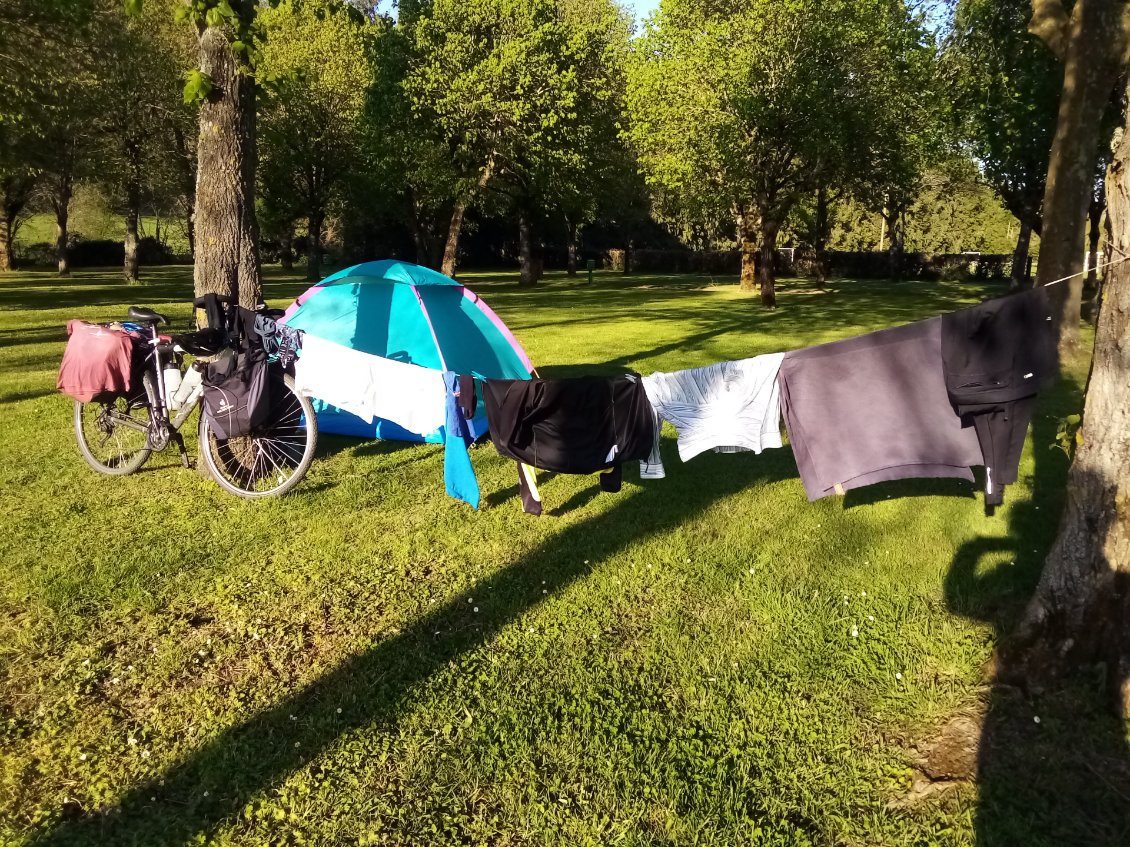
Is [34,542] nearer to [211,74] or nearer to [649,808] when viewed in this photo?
[211,74]

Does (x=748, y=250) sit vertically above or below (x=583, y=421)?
above

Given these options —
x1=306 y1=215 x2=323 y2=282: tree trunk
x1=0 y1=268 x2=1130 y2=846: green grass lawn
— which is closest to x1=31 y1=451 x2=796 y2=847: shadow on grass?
x1=0 y1=268 x2=1130 y2=846: green grass lawn

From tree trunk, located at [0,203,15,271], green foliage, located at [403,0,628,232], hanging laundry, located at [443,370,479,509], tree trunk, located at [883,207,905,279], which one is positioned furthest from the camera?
tree trunk, located at [883,207,905,279]

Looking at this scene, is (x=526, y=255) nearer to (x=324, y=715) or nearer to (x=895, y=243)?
(x=895, y=243)

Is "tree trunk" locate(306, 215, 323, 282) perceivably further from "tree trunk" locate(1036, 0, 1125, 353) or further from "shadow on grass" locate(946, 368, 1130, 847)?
"shadow on grass" locate(946, 368, 1130, 847)

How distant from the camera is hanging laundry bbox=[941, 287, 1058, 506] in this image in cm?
369

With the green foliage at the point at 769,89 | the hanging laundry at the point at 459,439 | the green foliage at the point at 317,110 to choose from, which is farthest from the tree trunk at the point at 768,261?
the hanging laundry at the point at 459,439

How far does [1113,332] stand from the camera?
10.7ft

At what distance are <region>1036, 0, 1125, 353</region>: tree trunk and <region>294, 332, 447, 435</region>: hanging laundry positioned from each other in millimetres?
7533

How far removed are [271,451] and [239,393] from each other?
0.70 m

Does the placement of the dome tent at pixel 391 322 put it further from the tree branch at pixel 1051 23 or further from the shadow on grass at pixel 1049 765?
the tree branch at pixel 1051 23

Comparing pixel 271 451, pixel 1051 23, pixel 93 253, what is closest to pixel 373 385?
pixel 271 451

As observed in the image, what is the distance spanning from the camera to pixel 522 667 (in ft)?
12.2

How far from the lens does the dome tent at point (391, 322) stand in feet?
25.0
